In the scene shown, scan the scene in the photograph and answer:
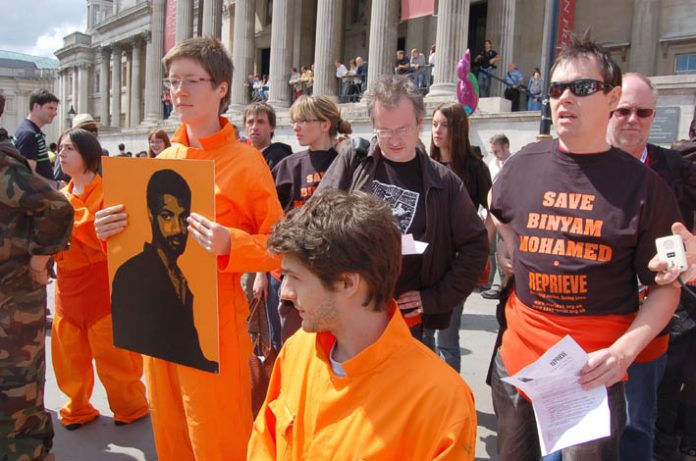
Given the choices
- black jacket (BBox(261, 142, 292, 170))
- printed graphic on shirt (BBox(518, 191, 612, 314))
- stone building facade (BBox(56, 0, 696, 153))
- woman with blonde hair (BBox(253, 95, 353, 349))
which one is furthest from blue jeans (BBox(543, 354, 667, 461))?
stone building facade (BBox(56, 0, 696, 153))

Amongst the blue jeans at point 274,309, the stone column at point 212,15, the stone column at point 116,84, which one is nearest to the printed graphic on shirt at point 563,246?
the blue jeans at point 274,309

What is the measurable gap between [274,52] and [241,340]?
21.3m

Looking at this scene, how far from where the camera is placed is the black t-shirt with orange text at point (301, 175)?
4098 mm

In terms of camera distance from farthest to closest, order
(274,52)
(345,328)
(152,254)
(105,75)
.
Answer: (105,75)
(274,52)
(152,254)
(345,328)

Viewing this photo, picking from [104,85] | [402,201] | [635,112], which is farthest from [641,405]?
[104,85]

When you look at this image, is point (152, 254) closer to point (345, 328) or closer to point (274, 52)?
point (345, 328)

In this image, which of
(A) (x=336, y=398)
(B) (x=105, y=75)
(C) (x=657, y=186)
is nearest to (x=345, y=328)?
(A) (x=336, y=398)

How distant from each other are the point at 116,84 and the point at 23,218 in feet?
155

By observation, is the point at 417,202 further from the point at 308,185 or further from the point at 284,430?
the point at 308,185

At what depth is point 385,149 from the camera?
2.57 m

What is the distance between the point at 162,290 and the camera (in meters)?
2.37

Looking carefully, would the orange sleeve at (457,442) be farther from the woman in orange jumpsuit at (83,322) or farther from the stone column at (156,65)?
the stone column at (156,65)

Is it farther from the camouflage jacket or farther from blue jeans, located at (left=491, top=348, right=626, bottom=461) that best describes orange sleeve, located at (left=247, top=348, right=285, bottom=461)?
the camouflage jacket

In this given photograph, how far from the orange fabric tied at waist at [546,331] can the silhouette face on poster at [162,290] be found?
4.17 feet
